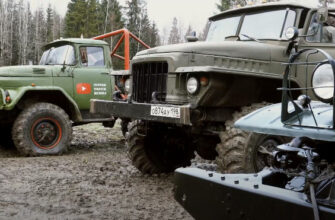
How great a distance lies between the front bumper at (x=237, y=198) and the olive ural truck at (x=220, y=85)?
5.34 feet

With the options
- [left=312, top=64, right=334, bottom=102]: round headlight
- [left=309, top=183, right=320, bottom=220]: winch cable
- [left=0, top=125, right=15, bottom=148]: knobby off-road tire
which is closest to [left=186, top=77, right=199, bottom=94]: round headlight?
[left=312, top=64, right=334, bottom=102]: round headlight

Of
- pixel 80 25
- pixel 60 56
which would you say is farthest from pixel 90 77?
pixel 80 25

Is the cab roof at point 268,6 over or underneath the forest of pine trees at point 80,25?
underneath

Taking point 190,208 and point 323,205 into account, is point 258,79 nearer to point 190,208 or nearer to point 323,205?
point 190,208

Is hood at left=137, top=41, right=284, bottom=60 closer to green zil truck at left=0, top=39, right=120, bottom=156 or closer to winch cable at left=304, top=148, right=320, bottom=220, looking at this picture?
winch cable at left=304, top=148, right=320, bottom=220

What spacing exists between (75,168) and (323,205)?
517 cm

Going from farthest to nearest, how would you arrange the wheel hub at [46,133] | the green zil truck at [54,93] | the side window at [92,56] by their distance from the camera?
the side window at [92,56], the wheel hub at [46,133], the green zil truck at [54,93]

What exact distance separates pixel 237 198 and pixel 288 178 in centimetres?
58

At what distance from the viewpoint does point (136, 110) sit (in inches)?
197

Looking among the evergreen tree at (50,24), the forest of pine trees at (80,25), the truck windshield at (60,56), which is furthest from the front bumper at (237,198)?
the evergreen tree at (50,24)

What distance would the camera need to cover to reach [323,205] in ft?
6.93

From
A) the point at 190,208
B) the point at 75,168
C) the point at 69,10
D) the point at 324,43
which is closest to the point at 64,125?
the point at 75,168

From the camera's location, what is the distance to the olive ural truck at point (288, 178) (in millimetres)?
2217

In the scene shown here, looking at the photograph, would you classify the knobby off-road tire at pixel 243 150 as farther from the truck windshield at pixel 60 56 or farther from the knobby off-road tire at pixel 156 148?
the truck windshield at pixel 60 56
